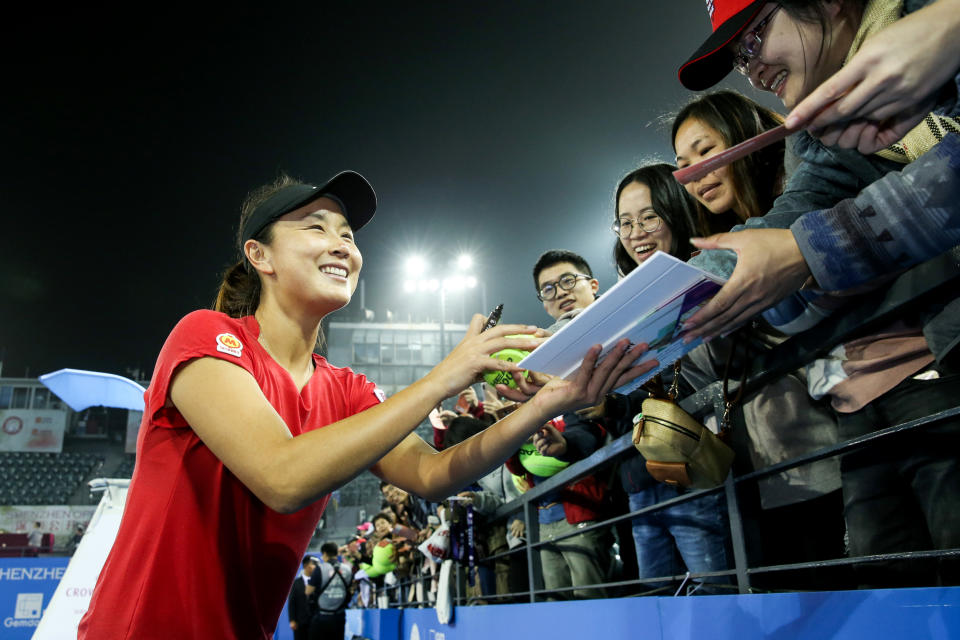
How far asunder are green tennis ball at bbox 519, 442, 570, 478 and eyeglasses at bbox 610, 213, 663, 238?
1.38 metres

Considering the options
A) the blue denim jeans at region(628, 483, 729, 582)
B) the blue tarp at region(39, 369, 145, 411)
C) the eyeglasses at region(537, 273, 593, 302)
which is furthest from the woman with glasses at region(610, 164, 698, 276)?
the blue tarp at region(39, 369, 145, 411)

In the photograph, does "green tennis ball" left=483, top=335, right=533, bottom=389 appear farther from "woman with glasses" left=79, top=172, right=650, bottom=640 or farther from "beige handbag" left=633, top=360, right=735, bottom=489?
"beige handbag" left=633, top=360, right=735, bottom=489

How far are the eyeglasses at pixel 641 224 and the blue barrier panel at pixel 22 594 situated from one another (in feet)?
37.5

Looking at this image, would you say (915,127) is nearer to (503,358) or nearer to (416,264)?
(503,358)

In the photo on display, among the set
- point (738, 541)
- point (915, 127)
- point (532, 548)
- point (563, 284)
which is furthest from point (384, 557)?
point (915, 127)

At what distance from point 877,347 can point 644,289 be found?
75 cm

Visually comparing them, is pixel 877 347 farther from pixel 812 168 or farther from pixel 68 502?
pixel 68 502

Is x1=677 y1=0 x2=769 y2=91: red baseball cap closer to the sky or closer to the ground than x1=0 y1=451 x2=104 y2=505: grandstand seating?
closer to the ground

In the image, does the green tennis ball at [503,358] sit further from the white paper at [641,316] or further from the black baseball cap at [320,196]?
the black baseball cap at [320,196]

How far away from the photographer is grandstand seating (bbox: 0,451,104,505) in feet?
101

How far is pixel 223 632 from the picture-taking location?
159cm

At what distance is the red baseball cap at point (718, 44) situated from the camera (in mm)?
1578

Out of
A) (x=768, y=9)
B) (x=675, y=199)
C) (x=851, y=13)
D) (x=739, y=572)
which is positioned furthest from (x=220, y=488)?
(x=675, y=199)

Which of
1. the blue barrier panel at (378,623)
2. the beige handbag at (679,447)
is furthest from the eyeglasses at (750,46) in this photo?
the blue barrier panel at (378,623)
